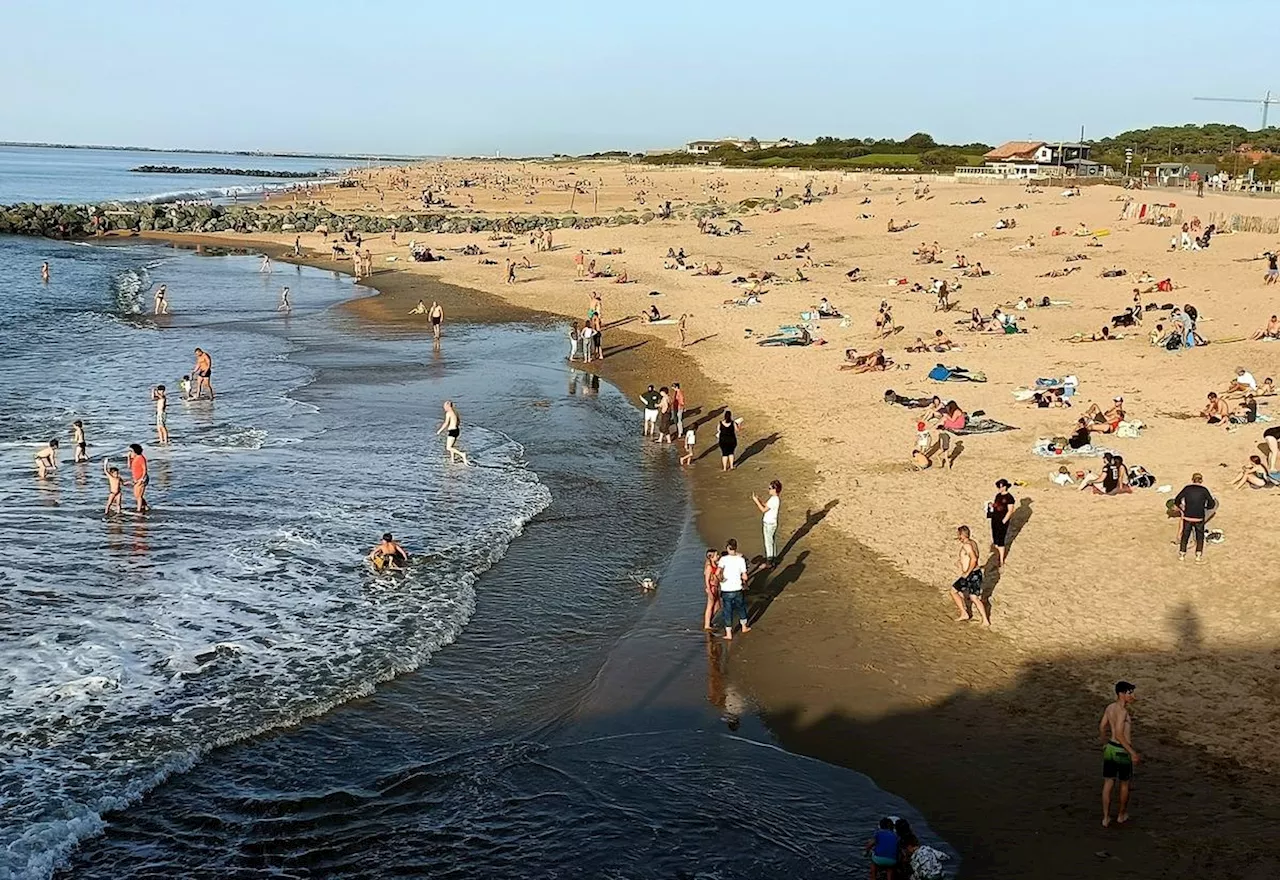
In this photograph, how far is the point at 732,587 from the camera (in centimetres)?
1297

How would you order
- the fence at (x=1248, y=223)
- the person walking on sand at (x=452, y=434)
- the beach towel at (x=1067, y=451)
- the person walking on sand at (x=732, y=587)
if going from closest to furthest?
the person walking on sand at (x=732, y=587) < the beach towel at (x=1067, y=451) < the person walking on sand at (x=452, y=434) < the fence at (x=1248, y=223)

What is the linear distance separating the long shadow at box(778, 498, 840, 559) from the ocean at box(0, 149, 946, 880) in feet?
4.82

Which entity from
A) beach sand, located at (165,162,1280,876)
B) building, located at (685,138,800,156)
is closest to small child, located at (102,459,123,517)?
beach sand, located at (165,162,1280,876)

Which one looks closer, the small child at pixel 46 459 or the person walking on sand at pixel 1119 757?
the person walking on sand at pixel 1119 757

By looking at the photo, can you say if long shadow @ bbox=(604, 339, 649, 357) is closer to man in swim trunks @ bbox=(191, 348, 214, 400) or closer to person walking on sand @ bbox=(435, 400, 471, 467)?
person walking on sand @ bbox=(435, 400, 471, 467)

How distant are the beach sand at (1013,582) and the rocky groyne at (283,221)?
35.3 m

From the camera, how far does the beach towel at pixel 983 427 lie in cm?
2019

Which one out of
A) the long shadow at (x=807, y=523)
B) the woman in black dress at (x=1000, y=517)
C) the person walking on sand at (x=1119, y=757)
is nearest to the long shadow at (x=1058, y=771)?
the person walking on sand at (x=1119, y=757)

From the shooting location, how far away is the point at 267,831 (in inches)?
364

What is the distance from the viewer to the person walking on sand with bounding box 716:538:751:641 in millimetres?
12891

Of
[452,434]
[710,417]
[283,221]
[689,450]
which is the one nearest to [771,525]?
[689,450]

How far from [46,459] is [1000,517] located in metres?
16.6

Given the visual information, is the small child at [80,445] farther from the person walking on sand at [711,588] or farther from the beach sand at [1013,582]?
the person walking on sand at [711,588]

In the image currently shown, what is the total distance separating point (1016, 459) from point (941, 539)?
395cm
